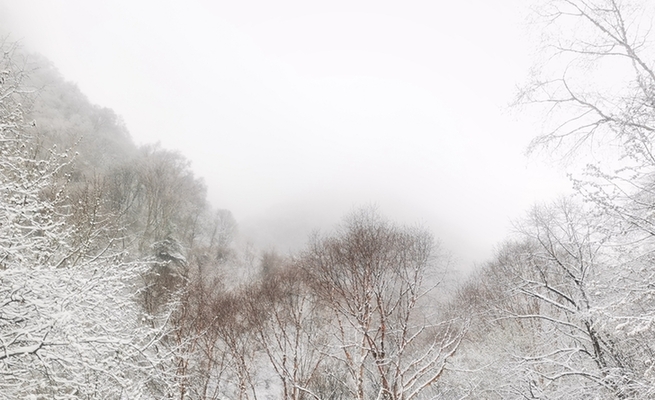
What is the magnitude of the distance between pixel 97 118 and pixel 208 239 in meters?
25.6

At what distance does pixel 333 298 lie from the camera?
9516 mm

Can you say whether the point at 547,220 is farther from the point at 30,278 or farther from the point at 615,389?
the point at 30,278

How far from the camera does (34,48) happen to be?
62438 mm

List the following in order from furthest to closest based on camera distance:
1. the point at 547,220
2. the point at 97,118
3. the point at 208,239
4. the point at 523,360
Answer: the point at 97,118 < the point at 208,239 < the point at 547,220 < the point at 523,360

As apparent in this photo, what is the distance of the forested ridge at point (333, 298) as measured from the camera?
3.55 metres

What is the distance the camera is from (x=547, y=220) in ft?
28.5

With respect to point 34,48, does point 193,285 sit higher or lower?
lower

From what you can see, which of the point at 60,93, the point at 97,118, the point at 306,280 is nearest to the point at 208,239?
the point at 97,118

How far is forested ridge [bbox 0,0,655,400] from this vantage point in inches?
140

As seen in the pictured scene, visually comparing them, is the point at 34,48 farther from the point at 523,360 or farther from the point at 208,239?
the point at 523,360

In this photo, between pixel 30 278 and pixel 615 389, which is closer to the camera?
pixel 30 278

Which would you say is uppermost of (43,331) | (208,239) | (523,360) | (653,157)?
(208,239)

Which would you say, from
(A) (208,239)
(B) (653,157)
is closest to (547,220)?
(B) (653,157)

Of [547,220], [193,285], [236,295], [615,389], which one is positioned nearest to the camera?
[615,389]
